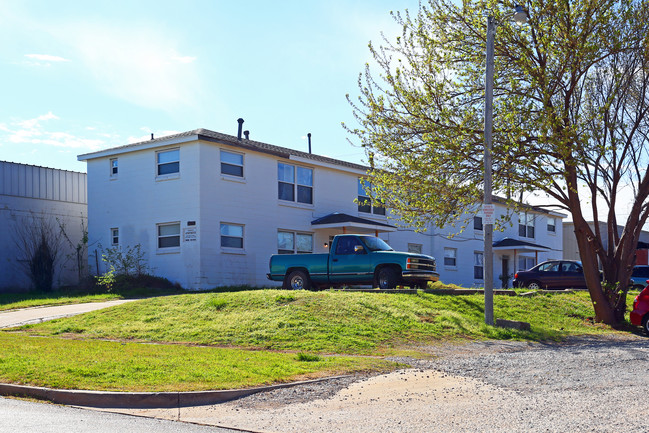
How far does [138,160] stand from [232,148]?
4074mm

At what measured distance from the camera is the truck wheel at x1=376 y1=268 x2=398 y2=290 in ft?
68.6

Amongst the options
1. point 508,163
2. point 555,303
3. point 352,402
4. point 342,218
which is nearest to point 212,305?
point 508,163

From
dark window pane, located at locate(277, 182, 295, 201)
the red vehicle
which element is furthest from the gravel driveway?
dark window pane, located at locate(277, 182, 295, 201)

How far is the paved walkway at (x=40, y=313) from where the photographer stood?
18.0 meters

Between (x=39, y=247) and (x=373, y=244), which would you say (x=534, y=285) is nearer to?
(x=373, y=244)

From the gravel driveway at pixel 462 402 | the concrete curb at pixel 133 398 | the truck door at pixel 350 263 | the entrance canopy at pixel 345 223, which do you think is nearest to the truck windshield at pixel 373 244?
the truck door at pixel 350 263

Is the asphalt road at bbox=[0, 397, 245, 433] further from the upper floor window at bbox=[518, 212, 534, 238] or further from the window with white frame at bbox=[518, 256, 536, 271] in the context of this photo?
the upper floor window at bbox=[518, 212, 534, 238]

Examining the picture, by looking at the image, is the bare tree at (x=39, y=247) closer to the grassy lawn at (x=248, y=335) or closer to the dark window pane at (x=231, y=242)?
the dark window pane at (x=231, y=242)

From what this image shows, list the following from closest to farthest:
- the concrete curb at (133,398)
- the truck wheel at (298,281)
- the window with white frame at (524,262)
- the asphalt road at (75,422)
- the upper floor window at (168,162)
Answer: the asphalt road at (75,422)
the concrete curb at (133,398)
the truck wheel at (298,281)
the upper floor window at (168,162)
the window with white frame at (524,262)

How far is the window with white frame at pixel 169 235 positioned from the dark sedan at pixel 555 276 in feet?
47.7

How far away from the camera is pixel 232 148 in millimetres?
28453

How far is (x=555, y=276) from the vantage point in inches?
1214

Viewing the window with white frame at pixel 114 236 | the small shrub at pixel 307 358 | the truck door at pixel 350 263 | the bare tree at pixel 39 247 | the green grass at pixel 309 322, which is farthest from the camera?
the window with white frame at pixel 114 236

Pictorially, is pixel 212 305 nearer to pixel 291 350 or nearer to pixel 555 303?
pixel 291 350
